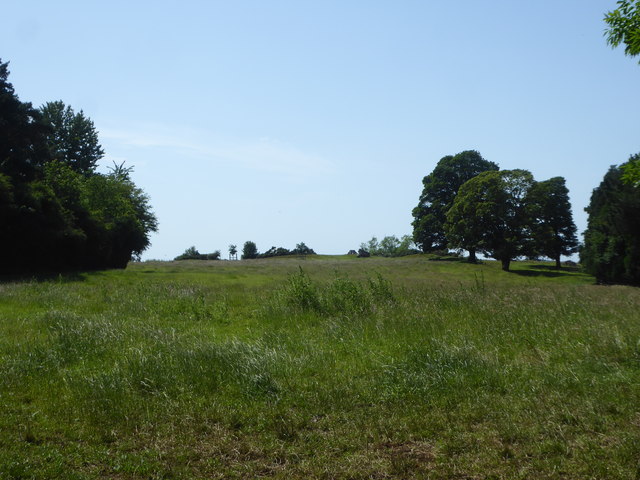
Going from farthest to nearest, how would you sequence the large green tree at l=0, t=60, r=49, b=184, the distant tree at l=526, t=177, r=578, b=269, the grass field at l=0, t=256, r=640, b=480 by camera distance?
the distant tree at l=526, t=177, r=578, b=269, the large green tree at l=0, t=60, r=49, b=184, the grass field at l=0, t=256, r=640, b=480

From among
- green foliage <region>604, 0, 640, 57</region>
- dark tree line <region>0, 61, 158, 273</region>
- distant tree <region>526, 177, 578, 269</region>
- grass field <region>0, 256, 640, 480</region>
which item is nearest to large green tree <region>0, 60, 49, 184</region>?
dark tree line <region>0, 61, 158, 273</region>

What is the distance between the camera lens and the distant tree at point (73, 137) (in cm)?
6844

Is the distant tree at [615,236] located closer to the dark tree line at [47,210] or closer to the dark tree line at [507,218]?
the dark tree line at [507,218]

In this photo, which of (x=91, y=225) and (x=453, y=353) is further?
(x=91, y=225)

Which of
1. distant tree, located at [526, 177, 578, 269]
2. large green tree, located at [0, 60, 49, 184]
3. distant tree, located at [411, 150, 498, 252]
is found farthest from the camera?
distant tree, located at [411, 150, 498, 252]

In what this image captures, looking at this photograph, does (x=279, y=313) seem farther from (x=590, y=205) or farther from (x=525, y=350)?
(x=590, y=205)

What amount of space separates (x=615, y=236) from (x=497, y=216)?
44.1 feet

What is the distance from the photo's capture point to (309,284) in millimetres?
15742

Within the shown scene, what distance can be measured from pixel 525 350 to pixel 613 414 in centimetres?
330

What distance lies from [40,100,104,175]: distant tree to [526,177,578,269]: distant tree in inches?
2286

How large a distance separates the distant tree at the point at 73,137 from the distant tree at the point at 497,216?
51.5 metres

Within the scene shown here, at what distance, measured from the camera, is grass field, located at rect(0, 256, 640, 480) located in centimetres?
486

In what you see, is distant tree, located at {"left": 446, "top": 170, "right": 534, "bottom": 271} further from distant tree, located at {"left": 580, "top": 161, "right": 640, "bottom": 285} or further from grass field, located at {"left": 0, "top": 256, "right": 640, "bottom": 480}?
grass field, located at {"left": 0, "top": 256, "right": 640, "bottom": 480}

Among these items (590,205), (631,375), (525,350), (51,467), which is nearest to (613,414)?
(631,375)
